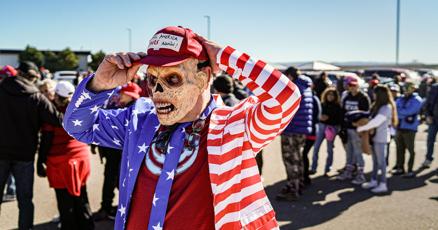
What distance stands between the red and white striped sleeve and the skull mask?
22cm

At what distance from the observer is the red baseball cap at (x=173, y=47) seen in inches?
68.9

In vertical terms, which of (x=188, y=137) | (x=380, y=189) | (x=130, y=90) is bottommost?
(x=380, y=189)

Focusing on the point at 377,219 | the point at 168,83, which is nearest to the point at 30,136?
the point at 168,83

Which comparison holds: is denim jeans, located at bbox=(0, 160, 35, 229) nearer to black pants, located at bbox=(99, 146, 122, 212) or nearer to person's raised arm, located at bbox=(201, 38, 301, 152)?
black pants, located at bbox=(99, 146, 122, 212)

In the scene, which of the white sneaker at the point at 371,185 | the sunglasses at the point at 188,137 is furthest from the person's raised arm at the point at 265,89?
the white sneaker at the point at 371,185

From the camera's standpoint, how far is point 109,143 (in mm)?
2168

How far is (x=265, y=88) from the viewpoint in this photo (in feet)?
5.29

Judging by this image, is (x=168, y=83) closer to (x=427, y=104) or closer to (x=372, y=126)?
(x=372, y=126)

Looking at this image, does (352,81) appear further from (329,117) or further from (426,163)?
(426,163)

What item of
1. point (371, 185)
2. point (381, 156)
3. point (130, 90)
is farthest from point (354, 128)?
point (130, 90)

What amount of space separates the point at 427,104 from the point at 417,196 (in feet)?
8.36

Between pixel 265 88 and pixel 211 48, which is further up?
pixel 211 48

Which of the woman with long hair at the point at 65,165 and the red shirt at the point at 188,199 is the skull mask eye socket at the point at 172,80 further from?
the woman with long hair at the point at 65,165

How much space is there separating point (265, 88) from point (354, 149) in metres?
5.67
